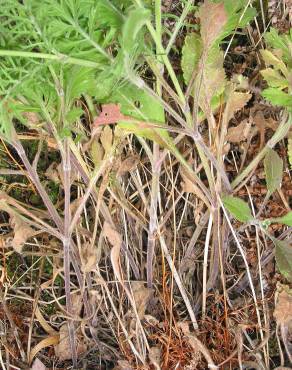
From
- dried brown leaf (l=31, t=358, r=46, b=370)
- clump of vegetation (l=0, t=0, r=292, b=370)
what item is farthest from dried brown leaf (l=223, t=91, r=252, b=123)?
dried brown leaf (l=31, t=358, r=46, b=370)

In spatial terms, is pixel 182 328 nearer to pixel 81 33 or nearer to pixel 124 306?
pixel 124 306

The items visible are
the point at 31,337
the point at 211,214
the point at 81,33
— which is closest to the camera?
the point at 81,33

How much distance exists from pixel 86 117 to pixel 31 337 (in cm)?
38

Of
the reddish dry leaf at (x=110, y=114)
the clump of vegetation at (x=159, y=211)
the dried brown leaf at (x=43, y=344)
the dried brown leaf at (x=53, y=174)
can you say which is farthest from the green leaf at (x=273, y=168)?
the dried brown leaf at (x=43, y=344)

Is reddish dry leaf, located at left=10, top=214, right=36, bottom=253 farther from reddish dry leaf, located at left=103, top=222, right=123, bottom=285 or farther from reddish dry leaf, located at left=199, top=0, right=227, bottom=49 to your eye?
reddish dry leaf, located at left=199, top=0, right=227, bottom=49

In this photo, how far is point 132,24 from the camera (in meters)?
0.52

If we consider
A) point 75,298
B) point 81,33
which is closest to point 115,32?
point 81,33

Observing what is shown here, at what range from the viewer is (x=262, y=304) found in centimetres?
80

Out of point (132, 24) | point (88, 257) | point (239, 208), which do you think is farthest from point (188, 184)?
point (132, 24)

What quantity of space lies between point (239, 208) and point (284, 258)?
3.6 inches

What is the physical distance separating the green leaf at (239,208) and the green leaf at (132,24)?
0.91 feet

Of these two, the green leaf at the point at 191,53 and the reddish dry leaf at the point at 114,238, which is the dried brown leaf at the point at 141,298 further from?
the green leaf at the point at 191,53

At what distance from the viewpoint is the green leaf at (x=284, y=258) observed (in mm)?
711

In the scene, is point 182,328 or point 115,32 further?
point 182,328
